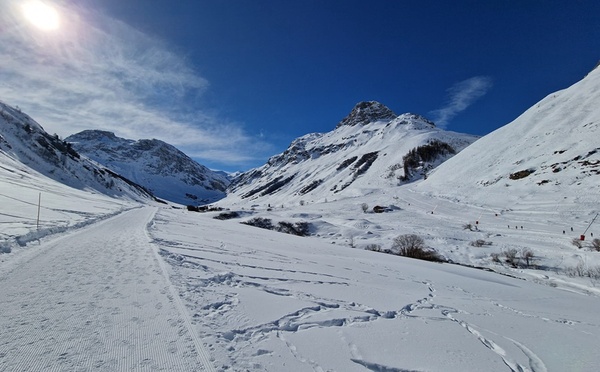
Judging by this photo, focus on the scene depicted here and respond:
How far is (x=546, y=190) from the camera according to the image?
35.4m

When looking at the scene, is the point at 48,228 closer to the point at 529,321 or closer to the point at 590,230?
the point at 529,321

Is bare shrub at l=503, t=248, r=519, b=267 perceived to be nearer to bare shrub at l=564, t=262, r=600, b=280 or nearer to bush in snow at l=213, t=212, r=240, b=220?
bare shrub at l=564, t=262, r=600, b=280

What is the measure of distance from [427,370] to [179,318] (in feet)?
13.6

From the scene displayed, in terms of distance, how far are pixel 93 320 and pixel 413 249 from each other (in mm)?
23767

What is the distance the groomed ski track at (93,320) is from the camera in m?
3.67

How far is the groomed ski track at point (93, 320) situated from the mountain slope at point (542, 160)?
124 feet

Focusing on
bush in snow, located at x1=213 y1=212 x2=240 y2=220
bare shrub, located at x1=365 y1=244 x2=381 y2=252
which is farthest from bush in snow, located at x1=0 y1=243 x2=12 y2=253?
bush in snow, located at x1=213 y1=212 x2=240 y2=220

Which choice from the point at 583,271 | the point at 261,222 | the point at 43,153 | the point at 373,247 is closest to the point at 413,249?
the point at 373,247

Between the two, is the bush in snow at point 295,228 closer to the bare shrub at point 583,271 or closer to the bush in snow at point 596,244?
the bare shrub at point 583,271

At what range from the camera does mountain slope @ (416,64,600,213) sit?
3416cm

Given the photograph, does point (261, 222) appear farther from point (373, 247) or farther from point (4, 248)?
point (4, 248)

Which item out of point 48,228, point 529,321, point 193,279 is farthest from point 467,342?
point 48,228

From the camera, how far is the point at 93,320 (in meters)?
4.77

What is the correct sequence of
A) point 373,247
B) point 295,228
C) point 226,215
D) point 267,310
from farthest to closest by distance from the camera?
point 226,215, point 295,228, point 373,247, point 267,310
